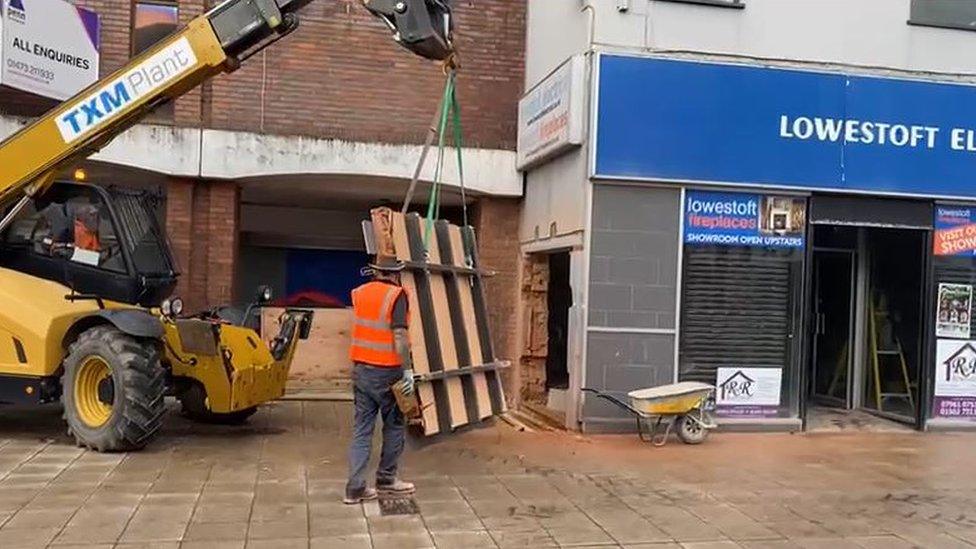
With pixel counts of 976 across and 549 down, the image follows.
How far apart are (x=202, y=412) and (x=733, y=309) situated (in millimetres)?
→ 5856

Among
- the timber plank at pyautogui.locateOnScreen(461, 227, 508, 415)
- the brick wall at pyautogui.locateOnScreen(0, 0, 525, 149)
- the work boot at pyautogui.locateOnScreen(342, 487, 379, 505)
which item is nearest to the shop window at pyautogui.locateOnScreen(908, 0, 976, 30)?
the brick wall at pyautogui.locateOnScreen(0, 0, 525, 149)

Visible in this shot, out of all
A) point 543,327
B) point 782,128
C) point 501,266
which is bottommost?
point 543,327

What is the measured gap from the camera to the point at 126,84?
7738 millimetres

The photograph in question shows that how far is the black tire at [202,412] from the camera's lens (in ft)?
29.6

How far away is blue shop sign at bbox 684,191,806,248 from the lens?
32.2ft

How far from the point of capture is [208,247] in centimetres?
1160

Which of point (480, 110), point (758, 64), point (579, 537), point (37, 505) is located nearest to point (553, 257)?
point (480, 110)

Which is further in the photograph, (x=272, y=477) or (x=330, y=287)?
(x=330, y=287)

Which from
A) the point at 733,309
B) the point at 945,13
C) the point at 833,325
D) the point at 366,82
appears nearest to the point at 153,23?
the point at 366,82

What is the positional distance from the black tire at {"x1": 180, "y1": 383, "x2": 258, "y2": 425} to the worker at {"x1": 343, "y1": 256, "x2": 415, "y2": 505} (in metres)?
2.92

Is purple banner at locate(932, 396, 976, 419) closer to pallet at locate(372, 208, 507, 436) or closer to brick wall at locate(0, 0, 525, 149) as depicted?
pallet at locate(372, 208, 507, 436)

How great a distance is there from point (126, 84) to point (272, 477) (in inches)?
141

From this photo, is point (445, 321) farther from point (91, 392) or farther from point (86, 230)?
point (86, 230)

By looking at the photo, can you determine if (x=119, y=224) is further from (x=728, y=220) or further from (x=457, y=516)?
(x=728, y=220)
